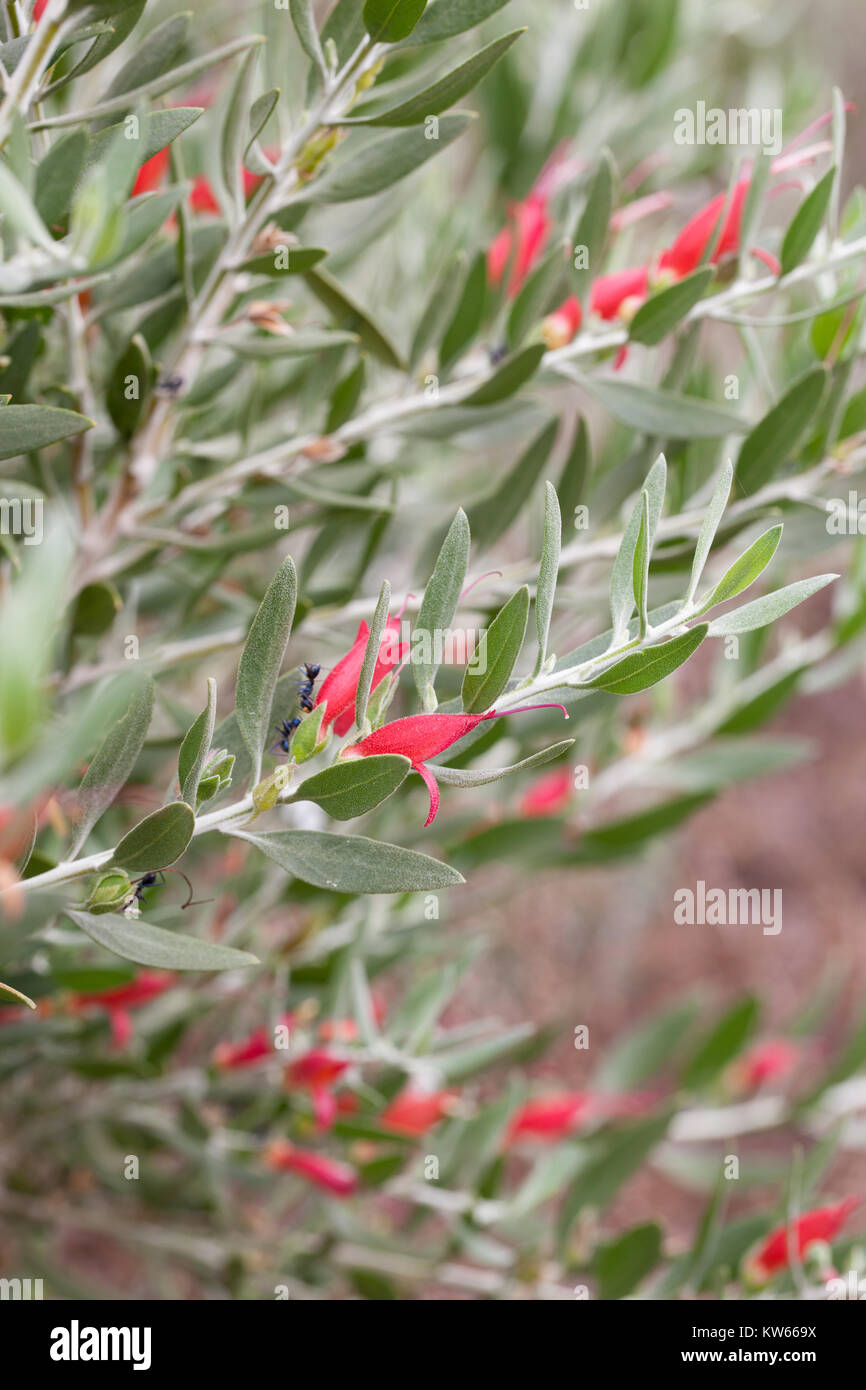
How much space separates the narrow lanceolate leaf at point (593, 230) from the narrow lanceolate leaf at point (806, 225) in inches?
3.8

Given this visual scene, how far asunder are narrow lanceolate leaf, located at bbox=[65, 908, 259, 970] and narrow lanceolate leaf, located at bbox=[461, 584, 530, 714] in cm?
13

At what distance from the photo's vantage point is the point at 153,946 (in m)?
0.42

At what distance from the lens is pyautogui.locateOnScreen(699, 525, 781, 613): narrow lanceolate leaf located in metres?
0.42

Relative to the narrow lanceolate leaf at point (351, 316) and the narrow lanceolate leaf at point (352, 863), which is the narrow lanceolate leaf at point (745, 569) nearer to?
the narrow lanceolate leaf at point (352, 863)

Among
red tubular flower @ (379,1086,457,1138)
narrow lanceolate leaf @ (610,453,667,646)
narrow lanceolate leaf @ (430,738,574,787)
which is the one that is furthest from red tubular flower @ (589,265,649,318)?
red tubular flower @ (379,1086,457,1138)

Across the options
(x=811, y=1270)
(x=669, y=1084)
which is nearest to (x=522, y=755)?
(x=811, y=1270)

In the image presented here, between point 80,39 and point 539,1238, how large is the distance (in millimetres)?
815

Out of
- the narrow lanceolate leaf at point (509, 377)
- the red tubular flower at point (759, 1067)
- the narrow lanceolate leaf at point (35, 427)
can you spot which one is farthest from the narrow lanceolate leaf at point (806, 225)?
the red tubular flower at point (759, 1067)

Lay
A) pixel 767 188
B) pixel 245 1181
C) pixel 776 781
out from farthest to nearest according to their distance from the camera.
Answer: pixel 776 781
pixel 245 1181
pixel 767 188

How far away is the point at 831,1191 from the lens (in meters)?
1.60

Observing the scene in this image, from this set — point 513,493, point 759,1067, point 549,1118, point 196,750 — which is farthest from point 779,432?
point 759,1067

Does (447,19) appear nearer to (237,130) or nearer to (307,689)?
(237,130)

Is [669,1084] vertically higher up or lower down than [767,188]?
lower down
